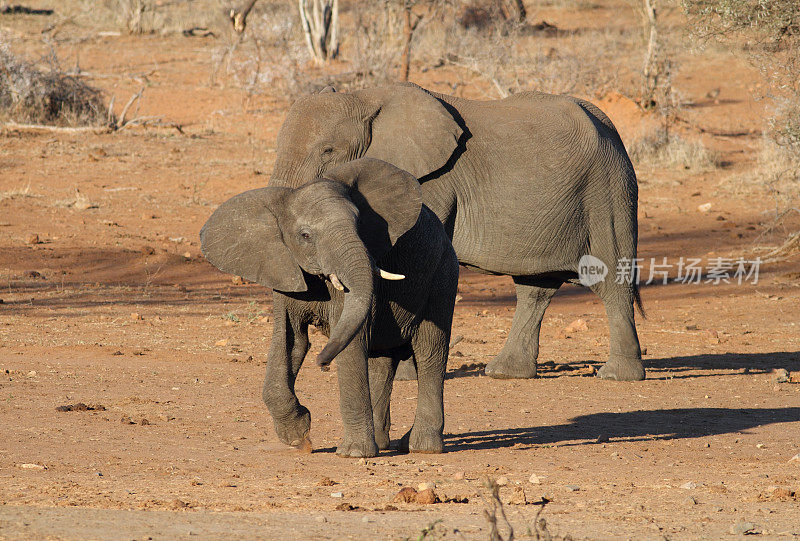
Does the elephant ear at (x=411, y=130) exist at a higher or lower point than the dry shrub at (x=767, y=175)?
higher

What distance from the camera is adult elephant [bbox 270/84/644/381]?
8273 millimetres

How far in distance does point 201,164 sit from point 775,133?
887 cm

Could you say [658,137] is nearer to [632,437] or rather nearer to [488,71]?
[488,71]

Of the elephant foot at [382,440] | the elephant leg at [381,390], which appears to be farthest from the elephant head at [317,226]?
the elephant foot at [382,440]

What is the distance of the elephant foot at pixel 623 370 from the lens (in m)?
9.41

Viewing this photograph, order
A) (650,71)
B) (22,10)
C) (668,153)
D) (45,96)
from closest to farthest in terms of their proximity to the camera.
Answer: (45,96) < (668,153) < (650,71) < (22,10)

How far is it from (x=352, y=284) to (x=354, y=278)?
0.10 feet

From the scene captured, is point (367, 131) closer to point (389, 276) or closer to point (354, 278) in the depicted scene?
point (389, 276)

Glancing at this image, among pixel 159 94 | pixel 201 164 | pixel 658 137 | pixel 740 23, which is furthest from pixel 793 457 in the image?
pixel 159 94

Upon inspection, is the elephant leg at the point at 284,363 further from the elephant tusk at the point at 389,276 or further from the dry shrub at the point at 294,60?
the dry shrub at the point at 294,60

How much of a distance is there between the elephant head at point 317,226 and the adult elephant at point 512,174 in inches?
72.5

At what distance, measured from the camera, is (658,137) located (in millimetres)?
20797

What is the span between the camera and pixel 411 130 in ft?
27.8

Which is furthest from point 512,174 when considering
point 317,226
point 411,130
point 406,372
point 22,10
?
point 22,10
